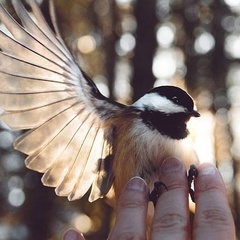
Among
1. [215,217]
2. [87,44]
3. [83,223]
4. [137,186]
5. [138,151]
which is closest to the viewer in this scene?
[215,217]

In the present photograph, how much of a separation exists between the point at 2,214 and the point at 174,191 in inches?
200

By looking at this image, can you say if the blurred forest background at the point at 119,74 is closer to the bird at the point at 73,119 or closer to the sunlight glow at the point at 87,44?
the sunlight glow at the point at 87,44

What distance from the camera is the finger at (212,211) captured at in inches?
40.3

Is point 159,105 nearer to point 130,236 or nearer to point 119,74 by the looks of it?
point 130,236

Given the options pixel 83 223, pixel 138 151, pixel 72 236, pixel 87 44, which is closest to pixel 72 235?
pixel 72 236

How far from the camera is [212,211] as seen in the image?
1048 mm

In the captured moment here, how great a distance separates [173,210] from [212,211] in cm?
8

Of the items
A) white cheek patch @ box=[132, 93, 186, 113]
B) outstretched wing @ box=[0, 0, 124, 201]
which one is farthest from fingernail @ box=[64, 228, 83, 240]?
white cheek patch @ box=[132, 93, 186, 113]

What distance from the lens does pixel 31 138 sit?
1667 millimetres

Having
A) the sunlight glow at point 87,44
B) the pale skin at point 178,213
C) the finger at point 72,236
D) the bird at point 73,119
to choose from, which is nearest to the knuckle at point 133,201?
the pale skin at point 178,213

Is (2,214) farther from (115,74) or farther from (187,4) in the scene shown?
(187,4)

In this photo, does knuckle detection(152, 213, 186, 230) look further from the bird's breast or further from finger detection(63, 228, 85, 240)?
the bird's breast

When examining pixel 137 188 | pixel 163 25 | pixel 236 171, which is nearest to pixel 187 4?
pixel 163 25

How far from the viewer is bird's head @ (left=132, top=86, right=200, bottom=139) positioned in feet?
5.60
